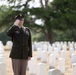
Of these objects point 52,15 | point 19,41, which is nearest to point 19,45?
point 19,41

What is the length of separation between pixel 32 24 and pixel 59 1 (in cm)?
375

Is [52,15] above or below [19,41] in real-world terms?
below

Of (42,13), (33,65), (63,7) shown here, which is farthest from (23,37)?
(63,7)

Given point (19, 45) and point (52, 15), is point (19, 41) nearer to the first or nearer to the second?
point (19, 45)

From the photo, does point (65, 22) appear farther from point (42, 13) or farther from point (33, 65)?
point (33, 65)

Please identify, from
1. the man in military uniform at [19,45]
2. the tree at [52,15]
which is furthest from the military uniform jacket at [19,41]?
the tree at [52,15]

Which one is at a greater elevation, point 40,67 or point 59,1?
point 40,67

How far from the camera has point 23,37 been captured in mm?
8305

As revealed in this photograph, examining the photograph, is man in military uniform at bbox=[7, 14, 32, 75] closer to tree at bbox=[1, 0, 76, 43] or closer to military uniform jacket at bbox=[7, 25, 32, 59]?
military uniform jacket at bbox=[7, 25, 32, 59]

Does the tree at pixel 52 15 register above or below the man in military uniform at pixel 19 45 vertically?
below

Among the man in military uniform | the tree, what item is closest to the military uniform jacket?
the man in military uniform

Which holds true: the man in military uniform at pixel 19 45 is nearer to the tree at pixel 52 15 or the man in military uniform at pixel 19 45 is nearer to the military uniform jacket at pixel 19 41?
the military uniform jacket at pixel 19 41

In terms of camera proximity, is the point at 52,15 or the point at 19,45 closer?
the point at 19,45

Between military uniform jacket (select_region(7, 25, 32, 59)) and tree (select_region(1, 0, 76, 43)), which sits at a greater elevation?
military uniform jacket (select_region(7, 25, 32, 59))
